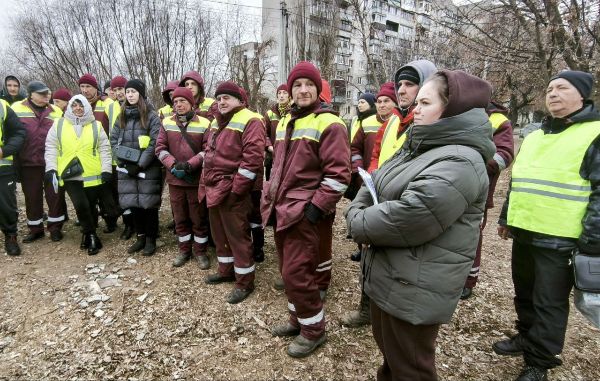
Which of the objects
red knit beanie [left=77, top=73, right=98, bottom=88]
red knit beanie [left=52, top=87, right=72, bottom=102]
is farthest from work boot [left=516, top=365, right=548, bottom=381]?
red knit beanie [left=52, top=87, right=72, bottom=102]

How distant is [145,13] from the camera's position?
643 inches

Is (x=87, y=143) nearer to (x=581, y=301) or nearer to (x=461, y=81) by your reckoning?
(x=461, y=81)

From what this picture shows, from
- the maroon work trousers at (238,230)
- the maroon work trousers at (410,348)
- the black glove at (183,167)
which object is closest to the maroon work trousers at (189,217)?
the black glove at (183,167)

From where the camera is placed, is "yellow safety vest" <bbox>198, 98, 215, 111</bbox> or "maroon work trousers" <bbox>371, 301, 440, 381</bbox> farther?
"yellow safety vest" <bbox>198, 98, 215, 111</bbox>

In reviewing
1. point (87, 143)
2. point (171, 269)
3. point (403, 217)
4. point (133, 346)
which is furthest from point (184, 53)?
point (403, 217)

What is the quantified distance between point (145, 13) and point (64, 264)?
16197mm

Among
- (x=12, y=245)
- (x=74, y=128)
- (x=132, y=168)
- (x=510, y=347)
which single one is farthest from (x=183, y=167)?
(x=510, y=347)

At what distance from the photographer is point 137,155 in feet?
14.5

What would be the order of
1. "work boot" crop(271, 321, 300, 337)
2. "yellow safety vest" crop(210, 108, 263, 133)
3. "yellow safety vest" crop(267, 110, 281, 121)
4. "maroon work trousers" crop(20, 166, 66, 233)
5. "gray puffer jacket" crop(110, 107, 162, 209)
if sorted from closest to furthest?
"work boot" crop(271, 321, 300, 337) → "yellow safety vest" crop(210, 108, 263, 133) → "gray puffer jacket" crop(110, 107, 162, 209) → "maroon work trousers" crop(20, 166, 66, 233) → "yellow safety vest" crop(267, 110, 281, 121)

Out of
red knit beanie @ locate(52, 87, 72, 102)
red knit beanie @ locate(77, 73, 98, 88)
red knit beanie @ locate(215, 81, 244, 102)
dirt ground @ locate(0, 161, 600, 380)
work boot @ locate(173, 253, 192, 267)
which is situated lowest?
dirt ground @ locate(0, 161, 600, 380)

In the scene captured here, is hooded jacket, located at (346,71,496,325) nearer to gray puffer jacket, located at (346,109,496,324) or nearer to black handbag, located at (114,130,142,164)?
gray puffer jacket, located at (346,109,496,324)

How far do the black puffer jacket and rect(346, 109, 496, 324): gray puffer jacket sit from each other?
108cm

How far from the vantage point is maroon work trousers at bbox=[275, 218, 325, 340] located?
2.69 meters

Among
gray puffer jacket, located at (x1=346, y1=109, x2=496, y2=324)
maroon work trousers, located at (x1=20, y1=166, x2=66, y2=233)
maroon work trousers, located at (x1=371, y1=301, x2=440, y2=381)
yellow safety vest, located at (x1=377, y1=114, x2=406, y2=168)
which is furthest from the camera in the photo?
maroon work trousers, located at (x1=20, y1=166, x2=66, y2=233)
